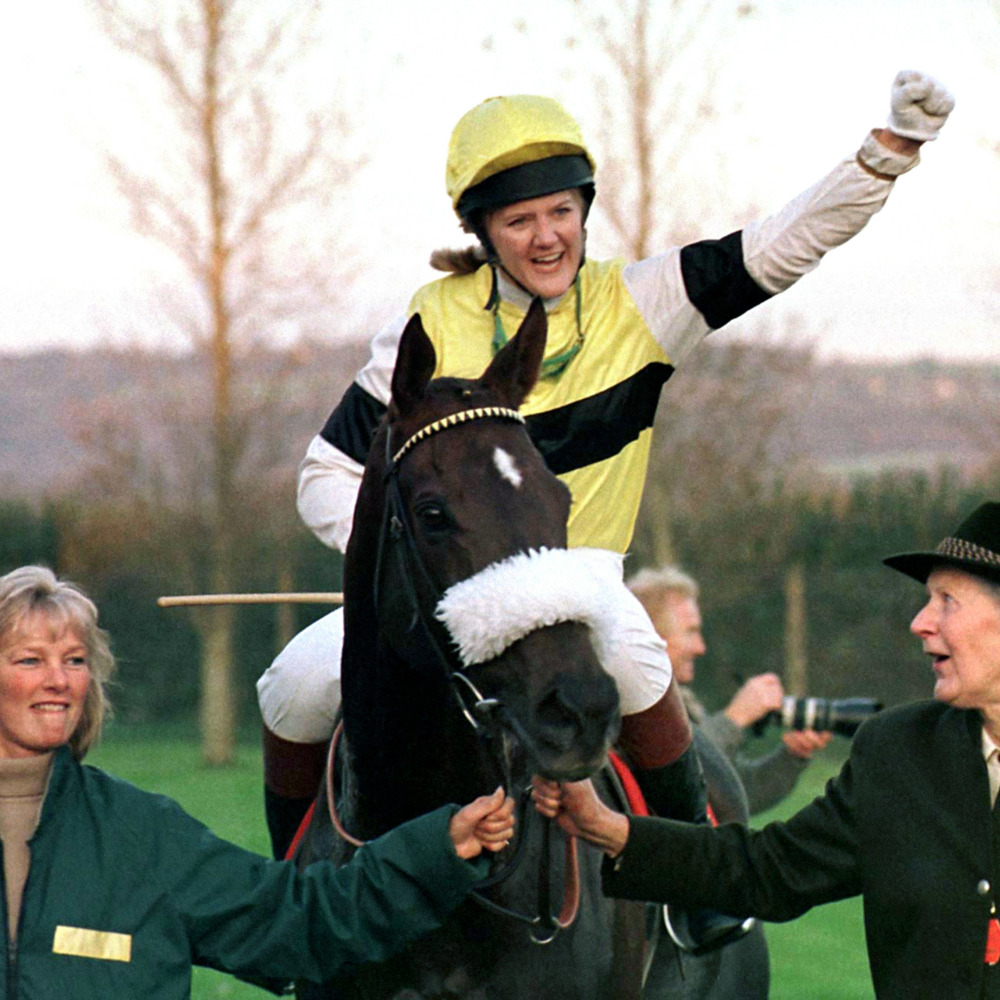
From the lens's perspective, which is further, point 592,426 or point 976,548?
point 592,426

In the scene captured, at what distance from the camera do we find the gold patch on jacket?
Answer: 2.78 metres

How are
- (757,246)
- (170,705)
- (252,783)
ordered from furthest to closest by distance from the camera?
(170,705) < (252,783) < (757,246)

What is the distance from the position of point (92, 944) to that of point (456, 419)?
1103 millimetres

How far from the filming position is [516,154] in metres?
3.72

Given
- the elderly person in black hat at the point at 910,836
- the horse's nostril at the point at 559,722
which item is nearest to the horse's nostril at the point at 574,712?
the horse's nostril at the point at 559,722

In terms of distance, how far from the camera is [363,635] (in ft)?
10.7

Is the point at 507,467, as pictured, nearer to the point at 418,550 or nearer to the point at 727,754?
the point at 418,550

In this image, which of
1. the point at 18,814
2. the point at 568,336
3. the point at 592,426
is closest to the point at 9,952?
the point at 18,814

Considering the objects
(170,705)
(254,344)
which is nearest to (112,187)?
(254,344)

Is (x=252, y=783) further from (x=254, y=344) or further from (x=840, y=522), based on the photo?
(x=840, y=522)

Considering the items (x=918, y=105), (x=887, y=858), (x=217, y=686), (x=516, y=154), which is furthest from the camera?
(x=217, y=686)

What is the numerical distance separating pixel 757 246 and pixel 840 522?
11.9 m

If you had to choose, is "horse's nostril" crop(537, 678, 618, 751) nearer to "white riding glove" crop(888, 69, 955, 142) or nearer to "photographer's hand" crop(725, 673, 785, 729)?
"white riding glove" crop(888, 69, 955, 142)

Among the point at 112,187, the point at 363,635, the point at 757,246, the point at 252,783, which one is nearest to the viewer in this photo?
the point at 363,635
